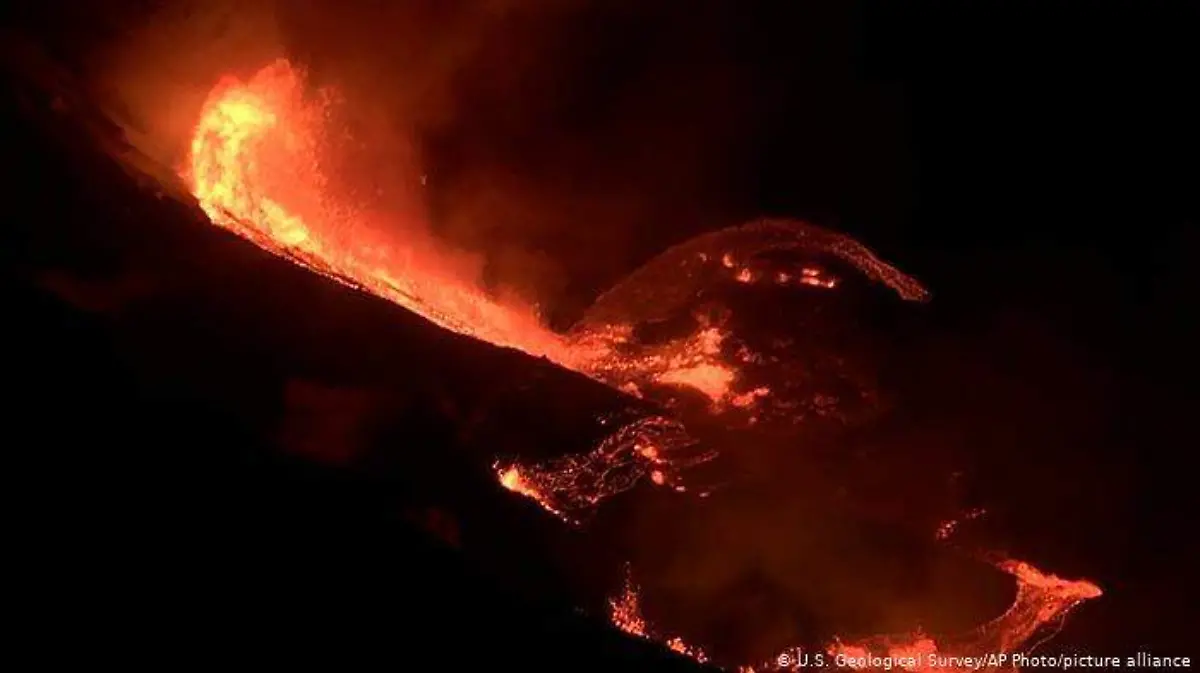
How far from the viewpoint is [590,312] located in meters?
4.12

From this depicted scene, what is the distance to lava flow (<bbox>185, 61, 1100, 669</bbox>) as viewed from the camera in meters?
3.06

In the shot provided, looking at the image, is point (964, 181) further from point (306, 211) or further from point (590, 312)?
point (306, 211)

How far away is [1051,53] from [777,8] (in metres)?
1.14

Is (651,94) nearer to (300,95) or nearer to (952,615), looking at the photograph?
(300,95)

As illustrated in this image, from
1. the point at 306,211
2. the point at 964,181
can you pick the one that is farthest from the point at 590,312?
the point at 964,181

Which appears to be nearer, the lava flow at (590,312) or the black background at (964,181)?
the lava flow at (590,312)

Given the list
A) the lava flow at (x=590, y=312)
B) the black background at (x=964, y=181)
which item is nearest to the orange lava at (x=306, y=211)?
the lava flow at (x=590, y=312)

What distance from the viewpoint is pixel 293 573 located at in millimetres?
2100

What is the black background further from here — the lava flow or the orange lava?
the orange lava

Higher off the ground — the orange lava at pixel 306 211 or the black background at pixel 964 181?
the black background at pixel 964 181

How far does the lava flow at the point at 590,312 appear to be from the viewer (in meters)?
3.06

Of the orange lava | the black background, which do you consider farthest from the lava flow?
the black background

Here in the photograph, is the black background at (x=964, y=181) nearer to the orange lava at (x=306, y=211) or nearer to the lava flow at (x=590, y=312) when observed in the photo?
the lava flow at (x=590, y=312)

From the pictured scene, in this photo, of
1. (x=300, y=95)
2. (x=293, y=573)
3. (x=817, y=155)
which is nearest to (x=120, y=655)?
(x=293, y=573)
